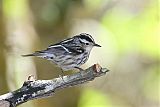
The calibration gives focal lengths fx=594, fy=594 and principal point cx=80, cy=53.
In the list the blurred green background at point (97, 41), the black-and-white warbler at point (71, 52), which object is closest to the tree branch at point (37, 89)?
the black-and-white warbler at point (71, 52)

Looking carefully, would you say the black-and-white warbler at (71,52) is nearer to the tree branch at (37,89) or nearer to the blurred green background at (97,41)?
the tree branch at (37,89)

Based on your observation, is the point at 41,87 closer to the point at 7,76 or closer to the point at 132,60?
the point at 7,76

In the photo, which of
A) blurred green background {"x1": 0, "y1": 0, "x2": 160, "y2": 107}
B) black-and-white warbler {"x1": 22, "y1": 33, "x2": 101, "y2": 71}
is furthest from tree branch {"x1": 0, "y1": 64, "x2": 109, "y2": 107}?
blurred green background {"x1": 0, "y1": 0, "x2": 160, "y2": 107}

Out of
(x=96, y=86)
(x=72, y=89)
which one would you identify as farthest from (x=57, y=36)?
(x=96, y=86)

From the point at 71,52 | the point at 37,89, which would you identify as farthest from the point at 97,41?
the point at 37,89

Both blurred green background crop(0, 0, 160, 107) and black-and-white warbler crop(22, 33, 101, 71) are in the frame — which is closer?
black-and-white warbler crop(22, 33, 101, 71)

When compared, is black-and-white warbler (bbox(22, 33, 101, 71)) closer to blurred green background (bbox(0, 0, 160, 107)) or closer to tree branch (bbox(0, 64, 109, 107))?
tree branch (bbox(0, 64, 109, 107))
